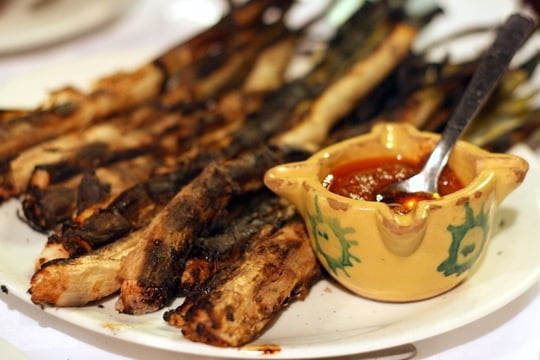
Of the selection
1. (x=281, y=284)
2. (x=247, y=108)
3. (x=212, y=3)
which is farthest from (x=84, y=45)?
(x=281, y=284)

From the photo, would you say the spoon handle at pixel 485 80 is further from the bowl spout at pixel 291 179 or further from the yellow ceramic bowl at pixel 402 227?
the bowl spout at pixel 291 179

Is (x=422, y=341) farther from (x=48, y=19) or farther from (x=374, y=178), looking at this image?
(x=48, y=19)

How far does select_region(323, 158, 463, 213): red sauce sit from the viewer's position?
209 centimetres

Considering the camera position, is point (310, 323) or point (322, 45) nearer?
point (310, 323)

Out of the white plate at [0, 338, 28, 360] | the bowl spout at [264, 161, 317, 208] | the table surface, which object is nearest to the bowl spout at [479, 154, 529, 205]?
the table surface

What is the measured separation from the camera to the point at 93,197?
7.77ft

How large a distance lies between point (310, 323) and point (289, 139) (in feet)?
2.80

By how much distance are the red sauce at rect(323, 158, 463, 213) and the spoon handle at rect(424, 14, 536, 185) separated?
80mm

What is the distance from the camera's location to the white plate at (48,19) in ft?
13.4

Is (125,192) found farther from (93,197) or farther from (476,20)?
(476,20)

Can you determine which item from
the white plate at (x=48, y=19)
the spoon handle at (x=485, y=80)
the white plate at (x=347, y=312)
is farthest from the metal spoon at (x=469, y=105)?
the white plate at (x=48, y=19)

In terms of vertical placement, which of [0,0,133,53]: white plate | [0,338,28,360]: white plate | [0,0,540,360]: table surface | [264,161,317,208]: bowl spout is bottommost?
[0,0,540,360]: table surface

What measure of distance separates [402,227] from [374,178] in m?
0.33

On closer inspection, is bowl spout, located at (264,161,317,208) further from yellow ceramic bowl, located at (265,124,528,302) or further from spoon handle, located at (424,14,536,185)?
spoon handle, located at (424,14,536,185)
